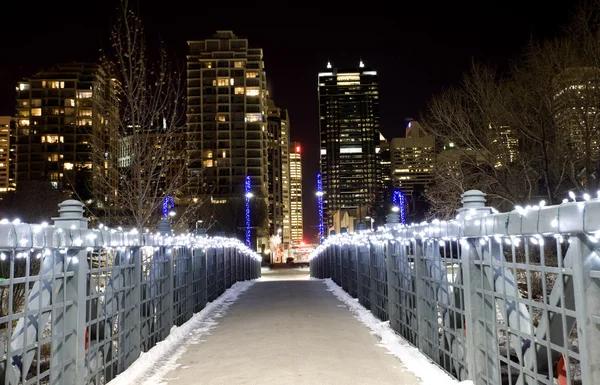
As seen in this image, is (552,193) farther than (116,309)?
Yes

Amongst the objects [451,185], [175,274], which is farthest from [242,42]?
[175,274]

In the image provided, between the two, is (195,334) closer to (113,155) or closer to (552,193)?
(113,155)

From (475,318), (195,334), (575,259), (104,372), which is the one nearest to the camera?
(575,259)

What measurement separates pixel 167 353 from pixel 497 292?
555 cm

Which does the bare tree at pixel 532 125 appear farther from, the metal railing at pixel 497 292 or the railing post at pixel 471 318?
the railing post at pixel 471 318

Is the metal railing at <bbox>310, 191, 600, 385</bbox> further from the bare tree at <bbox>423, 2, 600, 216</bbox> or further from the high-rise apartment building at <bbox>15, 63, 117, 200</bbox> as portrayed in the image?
the high-rise apartment building at <bbox>15, 63, 117, 200</bbox>

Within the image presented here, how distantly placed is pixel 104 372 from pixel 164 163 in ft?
35.8

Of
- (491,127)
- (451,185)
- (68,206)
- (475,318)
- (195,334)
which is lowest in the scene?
(195,334)

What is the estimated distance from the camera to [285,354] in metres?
8.34

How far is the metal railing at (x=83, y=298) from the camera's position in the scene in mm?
4520

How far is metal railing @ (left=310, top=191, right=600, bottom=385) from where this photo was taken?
3598 mm

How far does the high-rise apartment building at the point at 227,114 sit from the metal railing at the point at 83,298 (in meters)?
110

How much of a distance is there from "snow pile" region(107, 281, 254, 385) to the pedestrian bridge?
33mm

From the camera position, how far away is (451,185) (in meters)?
22.7
